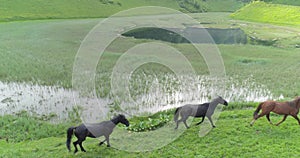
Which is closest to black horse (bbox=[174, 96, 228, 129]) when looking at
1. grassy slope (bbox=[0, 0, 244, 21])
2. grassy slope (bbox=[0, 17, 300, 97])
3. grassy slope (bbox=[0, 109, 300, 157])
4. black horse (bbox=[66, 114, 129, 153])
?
grassy slope (bbox=[0, 109, 300, 157])

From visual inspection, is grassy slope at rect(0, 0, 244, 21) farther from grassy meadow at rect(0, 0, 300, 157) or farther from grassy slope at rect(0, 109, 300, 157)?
grassy slope at rect(0, 109, 300, 157)

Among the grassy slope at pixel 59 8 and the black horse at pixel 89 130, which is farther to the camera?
the grassy slope at pixel 59 8

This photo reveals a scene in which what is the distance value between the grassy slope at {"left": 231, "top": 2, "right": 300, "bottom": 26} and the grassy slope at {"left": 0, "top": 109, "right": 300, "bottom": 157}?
66158mm

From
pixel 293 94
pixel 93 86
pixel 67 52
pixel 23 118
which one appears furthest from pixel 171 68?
pixel 23 118

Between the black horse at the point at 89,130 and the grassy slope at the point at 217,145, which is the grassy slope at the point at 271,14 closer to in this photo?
the grassy slope at the point at 217,145

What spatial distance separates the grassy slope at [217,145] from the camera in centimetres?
934

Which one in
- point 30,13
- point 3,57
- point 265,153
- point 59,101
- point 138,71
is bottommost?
point 265,153

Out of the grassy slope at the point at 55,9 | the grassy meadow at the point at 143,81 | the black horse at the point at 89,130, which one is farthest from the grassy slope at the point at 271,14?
the black horse at the point at 89,130

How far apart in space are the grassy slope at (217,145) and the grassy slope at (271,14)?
66158mm

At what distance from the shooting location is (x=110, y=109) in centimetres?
1609

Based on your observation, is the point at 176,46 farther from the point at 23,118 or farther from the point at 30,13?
the point at 30,13

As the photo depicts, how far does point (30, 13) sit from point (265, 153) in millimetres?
71992

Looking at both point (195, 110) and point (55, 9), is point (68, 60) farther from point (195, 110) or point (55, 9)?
point (55, 9)

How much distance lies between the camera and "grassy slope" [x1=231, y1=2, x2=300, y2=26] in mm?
70250
